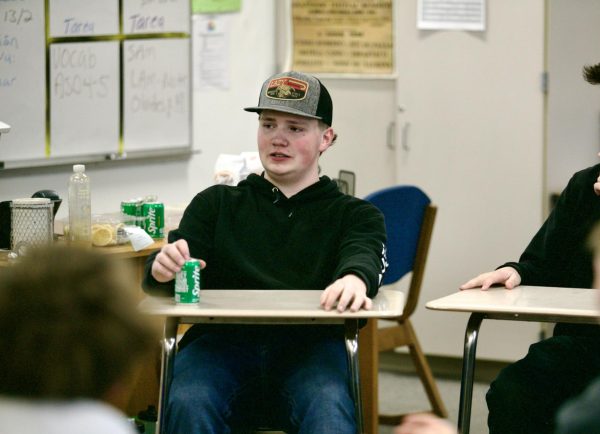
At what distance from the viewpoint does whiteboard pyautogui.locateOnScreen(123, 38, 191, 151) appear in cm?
405

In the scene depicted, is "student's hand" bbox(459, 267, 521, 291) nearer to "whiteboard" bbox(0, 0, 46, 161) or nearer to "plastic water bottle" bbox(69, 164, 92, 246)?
"plastic water bottle" bbox(69, 164, 92, 246)

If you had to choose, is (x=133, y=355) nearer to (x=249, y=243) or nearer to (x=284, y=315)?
(x=284, y=315)

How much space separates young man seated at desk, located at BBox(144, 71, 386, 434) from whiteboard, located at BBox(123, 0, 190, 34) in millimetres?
1618

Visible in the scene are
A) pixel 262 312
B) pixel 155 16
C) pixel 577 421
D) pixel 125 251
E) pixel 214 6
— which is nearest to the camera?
pixel 577 421

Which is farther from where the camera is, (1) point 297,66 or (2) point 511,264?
(1) point 297,66

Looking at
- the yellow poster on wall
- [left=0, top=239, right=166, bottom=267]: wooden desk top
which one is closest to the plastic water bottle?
[left=0, top=239, right=166, bottom=267]: wooden desk top

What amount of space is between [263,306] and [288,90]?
0.64 meters

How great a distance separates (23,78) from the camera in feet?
11.7

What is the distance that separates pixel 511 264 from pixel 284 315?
2.58ft

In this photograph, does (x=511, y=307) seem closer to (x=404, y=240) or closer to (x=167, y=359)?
(x=167, y=359)

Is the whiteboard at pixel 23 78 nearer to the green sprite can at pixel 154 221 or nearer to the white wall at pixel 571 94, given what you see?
the green sprite can at pixel 154 221

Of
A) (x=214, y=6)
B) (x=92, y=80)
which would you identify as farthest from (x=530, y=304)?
(x=214, y=6)

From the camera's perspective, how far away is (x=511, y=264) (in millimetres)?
2602

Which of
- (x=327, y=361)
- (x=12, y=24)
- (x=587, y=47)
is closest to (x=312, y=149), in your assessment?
(x=327, y=361)
